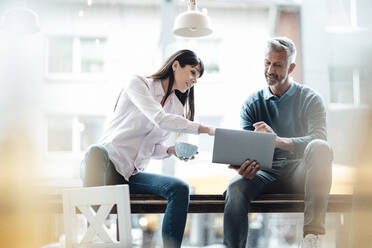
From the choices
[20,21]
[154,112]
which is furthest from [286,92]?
[20,21]

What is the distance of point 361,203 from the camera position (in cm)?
90

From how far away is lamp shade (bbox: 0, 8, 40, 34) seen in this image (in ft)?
3.39

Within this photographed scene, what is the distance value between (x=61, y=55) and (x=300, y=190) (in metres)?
2.56

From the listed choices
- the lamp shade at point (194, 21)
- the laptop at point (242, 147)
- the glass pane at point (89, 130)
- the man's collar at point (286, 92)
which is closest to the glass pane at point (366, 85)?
the laptop at point (242, 147)

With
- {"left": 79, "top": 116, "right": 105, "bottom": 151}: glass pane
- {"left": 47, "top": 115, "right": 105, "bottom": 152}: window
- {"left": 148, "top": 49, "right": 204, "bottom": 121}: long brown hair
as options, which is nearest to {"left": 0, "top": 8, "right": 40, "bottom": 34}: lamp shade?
{"left": 148, "top": 49, "right": 204, "bottom": 121}: long brown hair

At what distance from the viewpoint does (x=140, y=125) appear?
1589mm

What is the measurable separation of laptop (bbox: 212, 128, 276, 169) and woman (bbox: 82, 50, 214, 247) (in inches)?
2.2

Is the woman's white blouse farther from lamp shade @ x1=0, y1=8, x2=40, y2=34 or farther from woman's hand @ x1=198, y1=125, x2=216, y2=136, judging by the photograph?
lamp shade @ x1=0, y1=8, x2=40, y2=34

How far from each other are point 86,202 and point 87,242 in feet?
0.40

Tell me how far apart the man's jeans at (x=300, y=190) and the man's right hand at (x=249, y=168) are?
1.1 inches

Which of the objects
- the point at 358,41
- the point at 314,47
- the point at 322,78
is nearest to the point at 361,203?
the point at 358,41

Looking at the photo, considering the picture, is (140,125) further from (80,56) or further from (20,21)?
(80,56)

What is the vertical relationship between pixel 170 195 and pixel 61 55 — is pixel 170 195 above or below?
below

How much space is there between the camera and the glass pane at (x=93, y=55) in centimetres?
370
